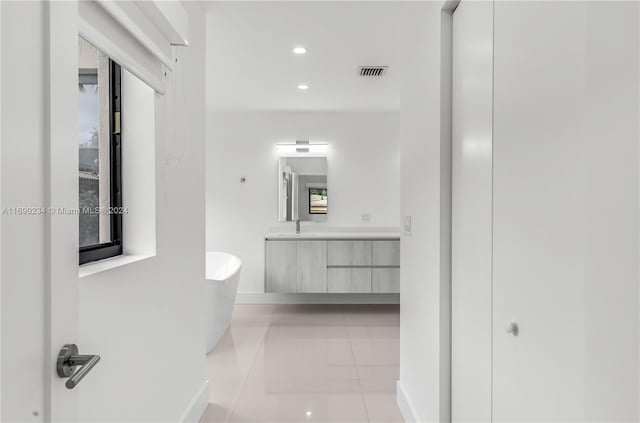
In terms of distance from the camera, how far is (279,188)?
15.7 feet

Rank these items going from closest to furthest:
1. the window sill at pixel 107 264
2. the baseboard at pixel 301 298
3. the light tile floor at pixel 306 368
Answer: the window sill at pixel 107 264, the light tile floor at pixel 306 368, the baseboard at pixel 301 298

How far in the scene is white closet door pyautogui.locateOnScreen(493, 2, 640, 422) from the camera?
2.32 ft

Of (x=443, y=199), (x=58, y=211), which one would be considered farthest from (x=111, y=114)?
(x=443, y=199)

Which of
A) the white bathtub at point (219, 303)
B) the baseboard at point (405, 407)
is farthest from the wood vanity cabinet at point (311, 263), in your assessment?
the baseboard at point (405, 407)

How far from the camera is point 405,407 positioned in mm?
2123

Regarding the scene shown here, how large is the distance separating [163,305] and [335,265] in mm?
2740

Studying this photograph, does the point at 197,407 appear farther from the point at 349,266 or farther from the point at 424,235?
the point at 349,266

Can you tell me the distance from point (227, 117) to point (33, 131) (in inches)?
168

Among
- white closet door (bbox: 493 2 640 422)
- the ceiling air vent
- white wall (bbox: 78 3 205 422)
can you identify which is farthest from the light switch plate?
the ceiling air vent

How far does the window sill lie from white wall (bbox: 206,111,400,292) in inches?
127

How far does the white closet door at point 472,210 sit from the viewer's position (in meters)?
1.26

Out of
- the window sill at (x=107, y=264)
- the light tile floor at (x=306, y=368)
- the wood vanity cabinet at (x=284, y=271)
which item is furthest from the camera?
the wood vanity cabinet at (x=284, y=271)

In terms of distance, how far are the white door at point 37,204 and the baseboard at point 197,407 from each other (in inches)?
52.5

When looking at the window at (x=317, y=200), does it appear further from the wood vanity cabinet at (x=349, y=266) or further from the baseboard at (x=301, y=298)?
the baseboard at (x=301, y=298)
